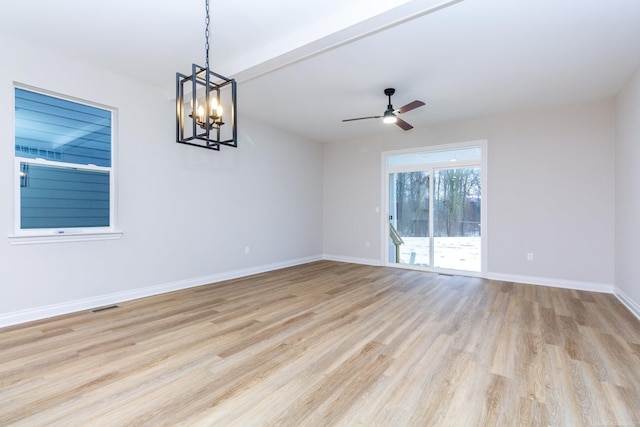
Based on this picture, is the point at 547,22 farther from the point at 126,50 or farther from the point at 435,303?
the point at 126,50

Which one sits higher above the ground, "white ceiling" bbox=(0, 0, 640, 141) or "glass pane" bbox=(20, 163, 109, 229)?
"white ceiling" bbox=(0, 0, 640, 141)

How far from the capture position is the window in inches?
125

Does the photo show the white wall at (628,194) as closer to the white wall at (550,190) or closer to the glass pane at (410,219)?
the white wall at (550,190)

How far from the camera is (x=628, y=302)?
141 inches

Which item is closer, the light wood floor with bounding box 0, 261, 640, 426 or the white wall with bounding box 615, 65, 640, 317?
the light wood floor with bounding box 0, 261, 640, 426

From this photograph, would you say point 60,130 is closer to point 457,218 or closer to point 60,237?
point 60,237

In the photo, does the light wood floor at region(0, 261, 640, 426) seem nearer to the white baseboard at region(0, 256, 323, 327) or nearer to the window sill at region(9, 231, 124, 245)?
the white baseboard at region(0, 256, 323, 327)

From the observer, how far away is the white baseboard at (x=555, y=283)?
4340 mm

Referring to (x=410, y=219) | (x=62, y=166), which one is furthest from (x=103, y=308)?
(x=410, y=219)

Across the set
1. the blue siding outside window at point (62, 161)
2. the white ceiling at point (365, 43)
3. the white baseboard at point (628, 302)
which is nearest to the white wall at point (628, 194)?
the white baseboard at point (628, 302)

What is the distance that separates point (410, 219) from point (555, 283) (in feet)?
8.06

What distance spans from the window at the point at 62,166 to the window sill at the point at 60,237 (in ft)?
0.22

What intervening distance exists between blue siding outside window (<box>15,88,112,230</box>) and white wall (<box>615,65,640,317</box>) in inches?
242

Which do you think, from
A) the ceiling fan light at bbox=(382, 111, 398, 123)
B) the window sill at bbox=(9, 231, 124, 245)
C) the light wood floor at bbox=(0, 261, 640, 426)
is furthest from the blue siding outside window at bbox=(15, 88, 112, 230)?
the ceiling fan light at bbox=(382, 111, 398, 123)
